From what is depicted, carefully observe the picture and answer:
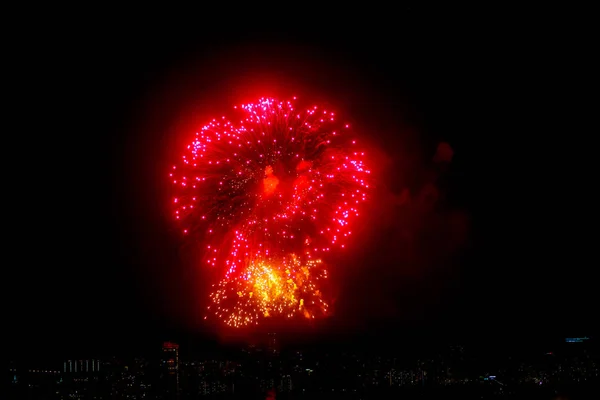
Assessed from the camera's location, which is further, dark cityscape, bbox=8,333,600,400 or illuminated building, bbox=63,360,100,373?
illuminated building, bbox=63,360,100,373

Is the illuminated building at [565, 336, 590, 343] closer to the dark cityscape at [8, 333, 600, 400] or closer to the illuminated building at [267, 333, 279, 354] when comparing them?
the dark cityscape at [8, 333, 600, 400]

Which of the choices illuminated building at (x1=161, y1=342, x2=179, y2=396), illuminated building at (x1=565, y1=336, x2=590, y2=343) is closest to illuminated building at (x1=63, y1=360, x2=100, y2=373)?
illuminated building at (x1=161, y1=342, x2=179, y2=396)

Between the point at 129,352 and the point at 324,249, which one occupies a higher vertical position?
the point at 324,249

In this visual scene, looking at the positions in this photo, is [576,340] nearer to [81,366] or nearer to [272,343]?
[272,343]

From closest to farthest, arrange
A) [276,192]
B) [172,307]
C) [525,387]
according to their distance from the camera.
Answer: [525,387] → [276,192] → [172,307]

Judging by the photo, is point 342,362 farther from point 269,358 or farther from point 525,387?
point 525,387

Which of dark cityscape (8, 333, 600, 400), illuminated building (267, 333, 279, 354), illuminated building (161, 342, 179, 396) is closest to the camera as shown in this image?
dark cityscape (8, 333, 600, 400)

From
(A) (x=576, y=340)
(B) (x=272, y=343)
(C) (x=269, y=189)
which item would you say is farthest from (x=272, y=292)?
(A) (x=576, y=340)

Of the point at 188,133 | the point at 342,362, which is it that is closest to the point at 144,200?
the point at 188,133
